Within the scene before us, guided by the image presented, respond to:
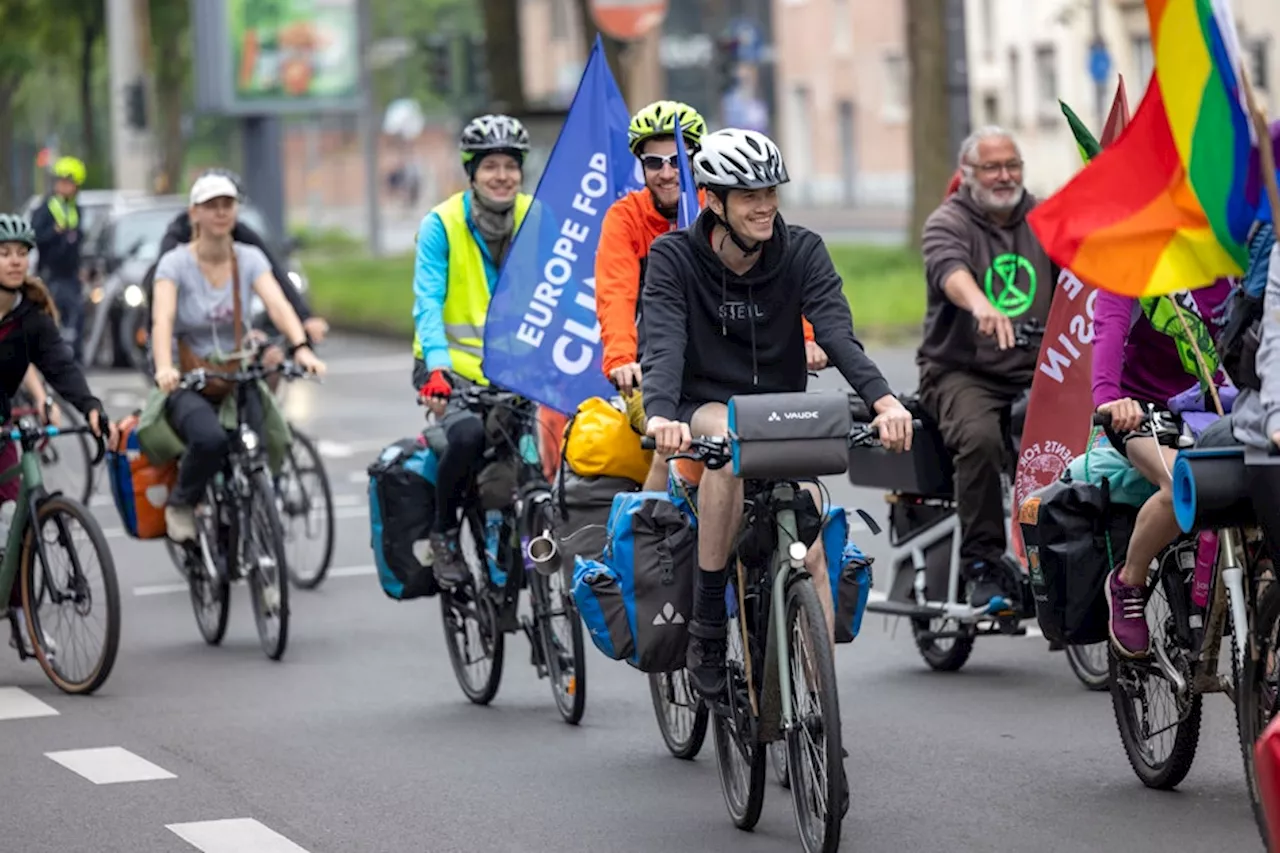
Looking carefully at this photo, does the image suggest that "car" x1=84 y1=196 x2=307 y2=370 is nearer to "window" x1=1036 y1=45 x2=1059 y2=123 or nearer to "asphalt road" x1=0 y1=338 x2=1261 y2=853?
"asphalt road" x1=0 y1=338 x2=1261 y2=853

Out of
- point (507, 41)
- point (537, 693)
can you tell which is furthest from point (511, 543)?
point (507, 41)

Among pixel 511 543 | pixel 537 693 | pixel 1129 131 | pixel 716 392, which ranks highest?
pixel 1129 131

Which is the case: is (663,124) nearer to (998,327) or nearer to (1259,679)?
(998,327)

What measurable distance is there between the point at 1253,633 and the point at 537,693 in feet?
11.8

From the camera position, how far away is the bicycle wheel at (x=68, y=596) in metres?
9.41

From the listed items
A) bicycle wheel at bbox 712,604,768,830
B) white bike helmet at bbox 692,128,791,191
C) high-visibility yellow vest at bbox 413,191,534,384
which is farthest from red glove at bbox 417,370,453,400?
white bike helmet at bbox 692,128,791,191

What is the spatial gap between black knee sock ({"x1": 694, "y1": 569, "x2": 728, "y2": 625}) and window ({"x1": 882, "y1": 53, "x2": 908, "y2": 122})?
56.7 meters

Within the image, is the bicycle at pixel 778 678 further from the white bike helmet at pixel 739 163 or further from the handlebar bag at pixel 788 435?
the white bike helmet at pixel 739 163

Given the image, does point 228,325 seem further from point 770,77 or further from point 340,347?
point 770,77

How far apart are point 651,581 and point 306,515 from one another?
551cm

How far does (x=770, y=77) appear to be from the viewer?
70.1 m

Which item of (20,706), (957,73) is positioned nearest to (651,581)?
(20,706)

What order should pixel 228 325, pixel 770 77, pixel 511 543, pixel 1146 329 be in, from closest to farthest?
pixel 1146 329
pixel 511 543
pixel 228 325
pixel 770 77

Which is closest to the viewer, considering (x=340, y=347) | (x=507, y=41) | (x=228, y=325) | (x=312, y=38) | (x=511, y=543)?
(x=511, y=543)
